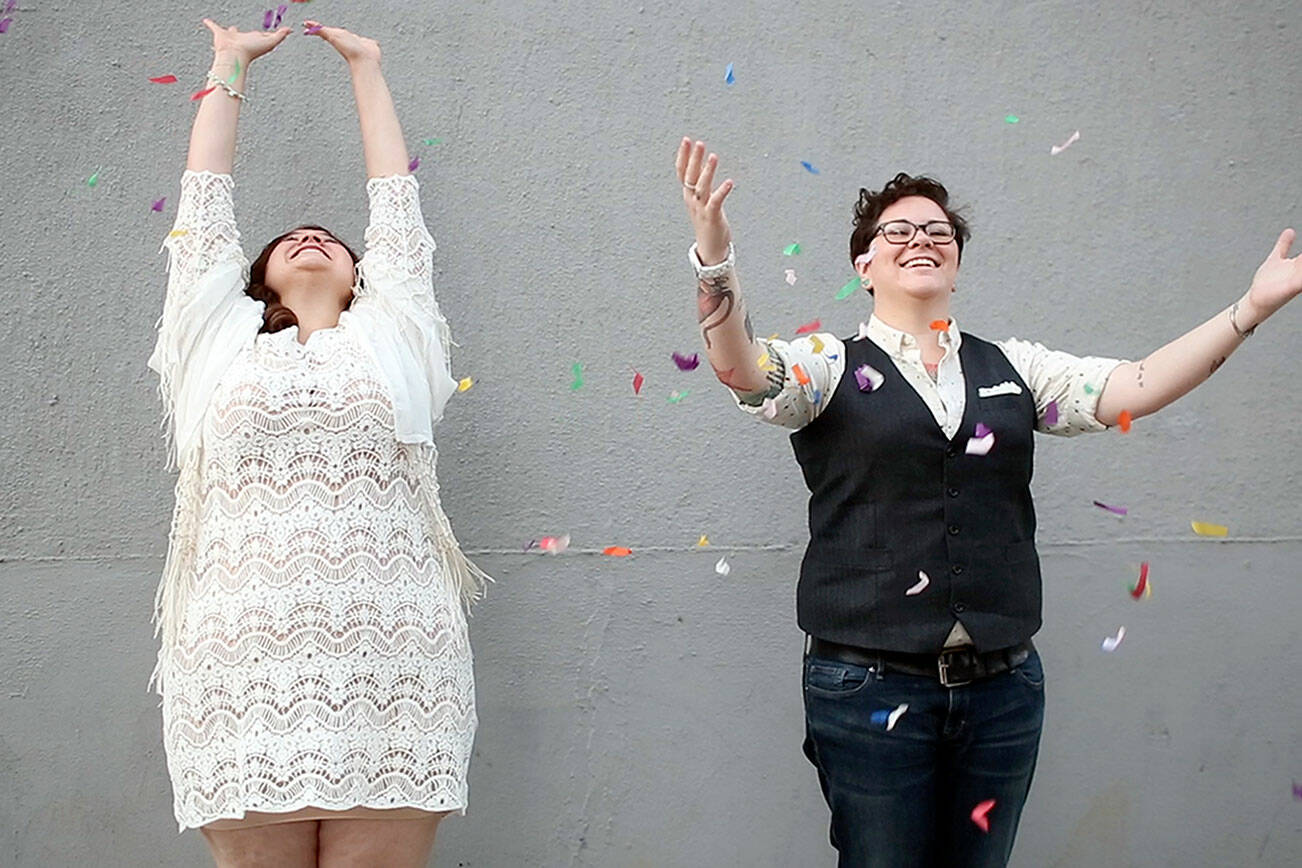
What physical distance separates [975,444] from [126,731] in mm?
1964

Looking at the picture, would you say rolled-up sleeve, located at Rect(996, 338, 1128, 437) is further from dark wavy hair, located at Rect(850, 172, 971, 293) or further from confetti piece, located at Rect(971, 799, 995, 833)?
confetti piece, located at Rect(971, 799, 995, 833)

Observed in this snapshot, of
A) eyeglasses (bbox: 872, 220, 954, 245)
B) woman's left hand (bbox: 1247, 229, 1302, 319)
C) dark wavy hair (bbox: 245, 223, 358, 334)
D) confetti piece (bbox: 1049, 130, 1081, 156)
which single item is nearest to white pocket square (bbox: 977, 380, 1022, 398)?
eyeglasses (bbox: 872, 220, 954, 245)

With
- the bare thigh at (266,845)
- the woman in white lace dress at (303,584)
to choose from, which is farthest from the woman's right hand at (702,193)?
the bare thigh at (266,845)

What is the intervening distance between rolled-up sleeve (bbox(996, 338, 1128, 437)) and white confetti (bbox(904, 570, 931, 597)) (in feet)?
1.33

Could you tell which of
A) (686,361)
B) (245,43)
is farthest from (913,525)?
(245,43)

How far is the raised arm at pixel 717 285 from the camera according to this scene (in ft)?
6.68

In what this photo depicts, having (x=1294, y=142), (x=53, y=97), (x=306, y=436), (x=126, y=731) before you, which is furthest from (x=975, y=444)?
(x=53, y=97)

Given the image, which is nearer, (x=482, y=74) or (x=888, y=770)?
(x=888, y=770)

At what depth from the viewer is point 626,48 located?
10.5 ft

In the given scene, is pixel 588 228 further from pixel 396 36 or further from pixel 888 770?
pixel 888 770

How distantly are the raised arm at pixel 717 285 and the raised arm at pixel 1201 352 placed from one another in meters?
0.63

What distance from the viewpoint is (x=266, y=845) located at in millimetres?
2316

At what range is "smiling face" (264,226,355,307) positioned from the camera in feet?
8.46

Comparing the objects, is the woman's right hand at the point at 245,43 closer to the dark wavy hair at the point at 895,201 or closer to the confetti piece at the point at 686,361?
the confetti piece at the point at 686,361
